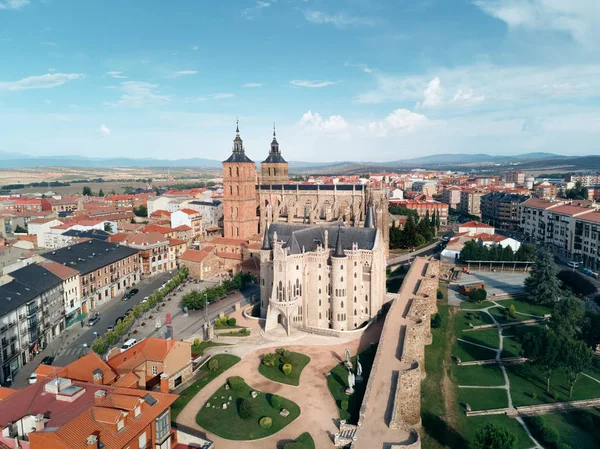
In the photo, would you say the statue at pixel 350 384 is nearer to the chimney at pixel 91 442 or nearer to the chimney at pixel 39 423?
the chimney at pixel 91 442

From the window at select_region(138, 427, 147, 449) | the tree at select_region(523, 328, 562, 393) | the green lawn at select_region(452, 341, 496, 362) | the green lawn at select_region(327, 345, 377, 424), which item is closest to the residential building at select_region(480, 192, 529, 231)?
the green lawn at select_region(452, 341, 496, 362)

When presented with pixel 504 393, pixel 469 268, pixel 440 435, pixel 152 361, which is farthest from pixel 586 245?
pixel 152 361

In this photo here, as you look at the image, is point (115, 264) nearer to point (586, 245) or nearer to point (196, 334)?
point (196, 334)

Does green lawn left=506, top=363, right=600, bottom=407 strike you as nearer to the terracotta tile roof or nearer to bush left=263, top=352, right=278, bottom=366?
bush left=263, top=352, right=278, bottom=366

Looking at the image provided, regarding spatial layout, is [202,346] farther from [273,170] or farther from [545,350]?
[273,170]

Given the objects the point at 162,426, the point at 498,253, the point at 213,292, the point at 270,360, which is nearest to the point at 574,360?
the point at 270,360
